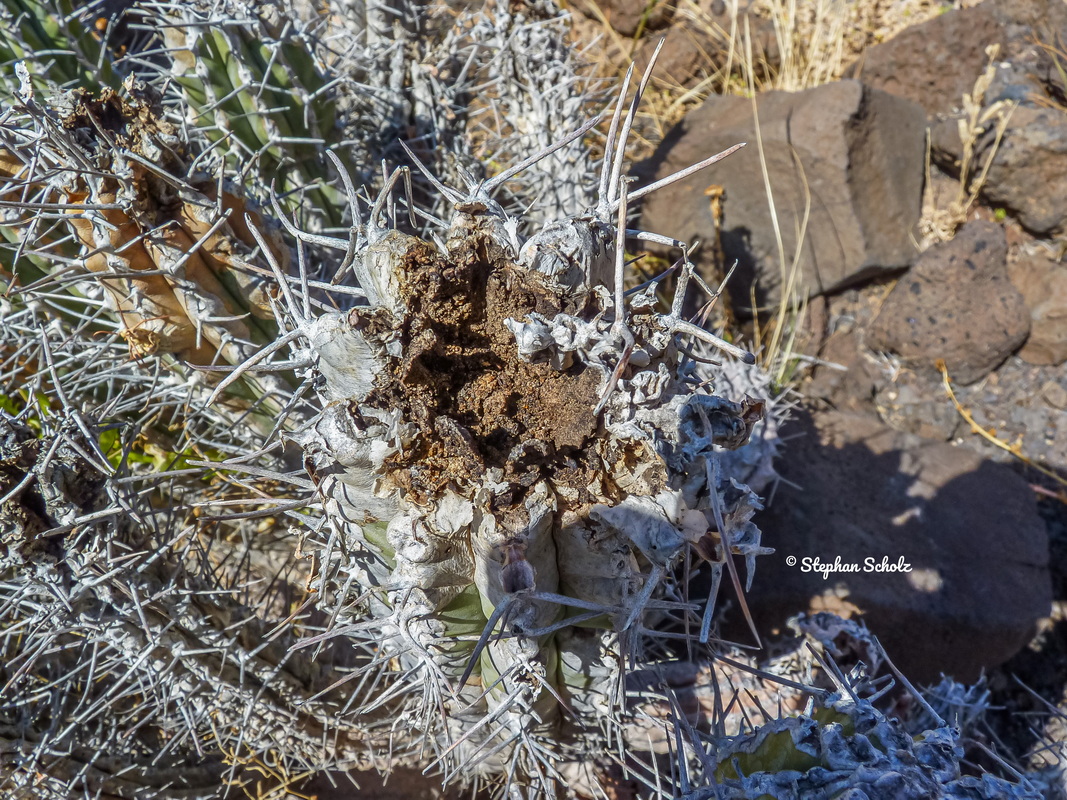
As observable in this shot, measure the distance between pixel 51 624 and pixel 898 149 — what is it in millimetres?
3500

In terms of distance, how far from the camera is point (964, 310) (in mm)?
2994

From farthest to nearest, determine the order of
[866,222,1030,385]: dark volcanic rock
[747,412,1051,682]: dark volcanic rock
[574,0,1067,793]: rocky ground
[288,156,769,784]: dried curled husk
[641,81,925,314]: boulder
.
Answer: [641,81,925,314]: boulder → [866,222,1030,385]: dark volcanic rock → [574,0,1067,793]: rocky ground → [747,412,1051,682]: dark volcanic rock → [288,156,769,784]: dried curled husk

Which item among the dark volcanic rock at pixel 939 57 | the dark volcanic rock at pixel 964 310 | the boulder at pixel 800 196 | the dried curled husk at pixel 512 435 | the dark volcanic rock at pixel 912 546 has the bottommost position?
the dark volcanic rock at pixel 912 546

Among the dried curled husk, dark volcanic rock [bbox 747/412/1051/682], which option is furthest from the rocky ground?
the dried curled husk

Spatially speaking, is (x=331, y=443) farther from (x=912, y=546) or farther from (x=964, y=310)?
(x=964, y=310)

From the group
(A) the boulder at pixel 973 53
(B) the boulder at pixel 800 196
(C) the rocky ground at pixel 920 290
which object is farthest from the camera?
(A) the boulder at pixel 973 53

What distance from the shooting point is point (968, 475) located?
2.53m

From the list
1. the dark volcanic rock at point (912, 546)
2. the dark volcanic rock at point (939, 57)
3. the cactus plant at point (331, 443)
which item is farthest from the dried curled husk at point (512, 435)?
the dark volcanic rock at point (939, 57)

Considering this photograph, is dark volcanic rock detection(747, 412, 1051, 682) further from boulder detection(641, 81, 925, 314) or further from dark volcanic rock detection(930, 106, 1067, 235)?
dark volcanic rock detection(930, 106, 1067, 235)

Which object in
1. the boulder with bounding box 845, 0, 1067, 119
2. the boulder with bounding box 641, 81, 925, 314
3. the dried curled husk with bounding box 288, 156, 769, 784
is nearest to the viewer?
the dried curled husk with bounding box 288, 156, 769, 784

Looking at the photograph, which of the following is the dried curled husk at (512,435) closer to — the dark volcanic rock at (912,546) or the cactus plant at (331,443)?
the cactus plant at (331,443)

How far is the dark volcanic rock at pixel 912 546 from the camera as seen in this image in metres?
2.21

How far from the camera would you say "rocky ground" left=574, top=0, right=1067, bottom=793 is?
2.34m

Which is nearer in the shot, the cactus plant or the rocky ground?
the cactus plant
